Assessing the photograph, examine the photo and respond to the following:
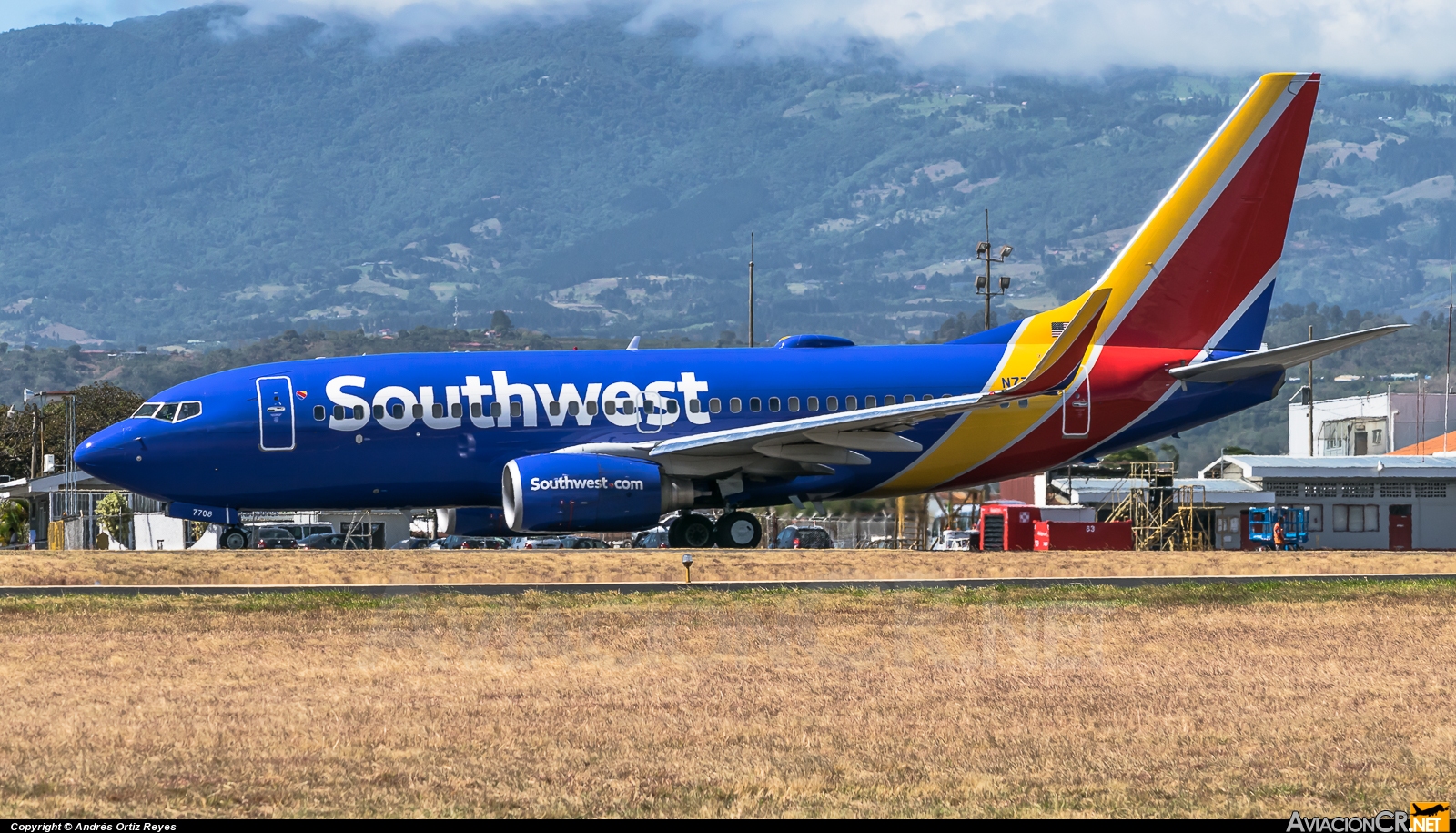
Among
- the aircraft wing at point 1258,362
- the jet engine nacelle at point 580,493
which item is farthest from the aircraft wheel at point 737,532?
the aircraft wing at point 1258,362

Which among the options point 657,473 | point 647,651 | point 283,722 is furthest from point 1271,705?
point 657,473

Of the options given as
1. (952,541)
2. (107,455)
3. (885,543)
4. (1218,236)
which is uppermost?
(1218,236)

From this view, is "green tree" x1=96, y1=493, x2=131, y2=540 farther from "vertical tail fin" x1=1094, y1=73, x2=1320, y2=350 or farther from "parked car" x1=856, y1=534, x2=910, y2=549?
"vertical tail fin" x1=1094, y1=73, x2=1320, y2=350

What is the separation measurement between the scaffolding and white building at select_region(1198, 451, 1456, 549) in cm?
762

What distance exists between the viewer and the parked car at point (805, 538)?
59.7 metres

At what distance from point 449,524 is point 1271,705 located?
69.2 ft

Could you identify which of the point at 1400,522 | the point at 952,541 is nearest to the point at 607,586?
the point at 952,541

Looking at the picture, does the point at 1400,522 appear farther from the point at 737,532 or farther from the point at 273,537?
the point at 273,537

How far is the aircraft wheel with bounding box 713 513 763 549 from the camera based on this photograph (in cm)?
3164

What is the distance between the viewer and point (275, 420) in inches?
1195

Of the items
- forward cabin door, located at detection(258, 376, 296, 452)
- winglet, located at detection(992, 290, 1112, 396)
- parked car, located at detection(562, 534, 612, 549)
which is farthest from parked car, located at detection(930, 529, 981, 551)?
forward cabin door, located at detection(258, 376, 296, 452)

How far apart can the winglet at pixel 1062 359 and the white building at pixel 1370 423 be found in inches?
2955

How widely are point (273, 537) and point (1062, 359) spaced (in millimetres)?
38390

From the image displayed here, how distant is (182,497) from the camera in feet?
100
